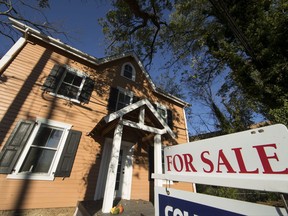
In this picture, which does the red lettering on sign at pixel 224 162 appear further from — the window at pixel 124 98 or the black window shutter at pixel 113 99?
the window at pixel 124 98

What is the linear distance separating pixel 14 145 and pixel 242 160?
20.5 ft

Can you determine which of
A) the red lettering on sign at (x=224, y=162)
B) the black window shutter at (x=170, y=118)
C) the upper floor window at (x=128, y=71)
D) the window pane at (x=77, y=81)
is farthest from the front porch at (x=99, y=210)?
the upper floor window at (x=128, y=71)

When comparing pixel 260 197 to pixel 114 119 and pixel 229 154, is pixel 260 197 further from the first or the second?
pixel 229 154

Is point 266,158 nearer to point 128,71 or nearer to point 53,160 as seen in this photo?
point 53,160

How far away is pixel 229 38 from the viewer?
8.45 metres

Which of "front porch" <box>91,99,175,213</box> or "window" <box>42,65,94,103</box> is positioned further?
"window" <box>42,65,94,103</box>

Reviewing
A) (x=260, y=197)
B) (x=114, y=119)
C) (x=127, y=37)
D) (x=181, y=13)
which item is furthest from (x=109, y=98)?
(x=260, y=197)

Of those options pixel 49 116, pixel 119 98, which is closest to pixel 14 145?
pixel 49 116

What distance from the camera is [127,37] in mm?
10641

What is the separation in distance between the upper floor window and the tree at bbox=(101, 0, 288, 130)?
6.92ft

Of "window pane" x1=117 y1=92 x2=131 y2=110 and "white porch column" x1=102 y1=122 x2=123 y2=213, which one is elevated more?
"window pane" x1=117 y1=92 x2=131 y2=110

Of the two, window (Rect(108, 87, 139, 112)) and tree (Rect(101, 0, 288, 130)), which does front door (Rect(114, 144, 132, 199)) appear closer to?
window (Rect(108, 87, 139, 112))

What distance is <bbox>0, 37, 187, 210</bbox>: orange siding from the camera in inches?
191

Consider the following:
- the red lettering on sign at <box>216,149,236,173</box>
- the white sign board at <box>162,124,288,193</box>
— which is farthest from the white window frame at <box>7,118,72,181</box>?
the red lettering on sign at <box>216,149,236,173</box>
